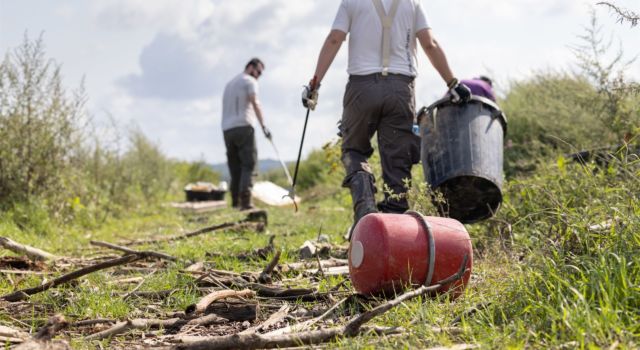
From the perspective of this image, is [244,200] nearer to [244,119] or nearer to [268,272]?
[244,119]

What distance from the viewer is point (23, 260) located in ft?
14.9

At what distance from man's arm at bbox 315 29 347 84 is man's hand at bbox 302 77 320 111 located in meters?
0.07

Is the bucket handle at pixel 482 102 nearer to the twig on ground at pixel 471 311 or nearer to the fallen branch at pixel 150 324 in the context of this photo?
the twig on ground at pixel 471 311

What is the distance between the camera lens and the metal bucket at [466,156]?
4.93 m

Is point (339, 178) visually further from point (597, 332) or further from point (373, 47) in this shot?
point (597, 332)

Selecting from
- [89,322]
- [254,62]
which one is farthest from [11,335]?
[254,62]

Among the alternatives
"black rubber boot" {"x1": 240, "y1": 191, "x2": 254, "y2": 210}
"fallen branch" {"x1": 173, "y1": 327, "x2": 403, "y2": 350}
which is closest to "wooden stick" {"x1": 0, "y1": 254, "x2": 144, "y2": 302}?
"fallen branch" {"x1": 173, "y1": 327, "x2": 403, "y2": 350}

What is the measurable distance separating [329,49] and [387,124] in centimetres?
76

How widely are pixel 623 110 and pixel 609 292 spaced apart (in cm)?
478

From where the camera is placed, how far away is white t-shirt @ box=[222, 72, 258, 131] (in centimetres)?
1011

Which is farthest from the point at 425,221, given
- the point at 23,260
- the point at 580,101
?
the point at 580,101

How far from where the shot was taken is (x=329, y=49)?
5.11 m

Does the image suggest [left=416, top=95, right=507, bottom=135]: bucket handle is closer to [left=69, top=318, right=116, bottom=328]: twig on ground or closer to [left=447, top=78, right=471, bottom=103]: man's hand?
[left=447, top=78, right=471, bottom=103]: man's hand

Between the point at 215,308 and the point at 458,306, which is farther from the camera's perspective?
the point at 215,308
